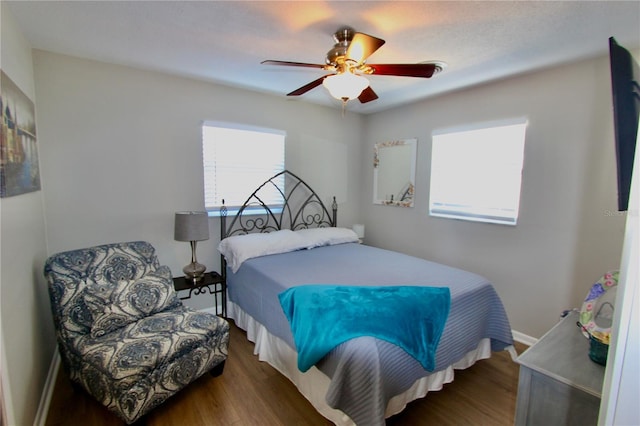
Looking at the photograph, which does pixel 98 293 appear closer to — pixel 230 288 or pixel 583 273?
pixel 230 288

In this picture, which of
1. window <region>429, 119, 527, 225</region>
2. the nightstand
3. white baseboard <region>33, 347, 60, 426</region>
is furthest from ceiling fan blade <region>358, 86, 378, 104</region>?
white baseboard <region>33, 347, 60, 426</region>

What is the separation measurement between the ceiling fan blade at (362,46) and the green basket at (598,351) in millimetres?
1804

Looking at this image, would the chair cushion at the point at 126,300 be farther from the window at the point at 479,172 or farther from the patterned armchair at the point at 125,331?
the window at the point at 479,172

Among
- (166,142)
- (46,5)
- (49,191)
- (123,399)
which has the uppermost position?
(46,5)

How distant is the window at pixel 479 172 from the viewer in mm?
2770

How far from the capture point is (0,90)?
1415 mm

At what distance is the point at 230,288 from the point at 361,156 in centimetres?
256

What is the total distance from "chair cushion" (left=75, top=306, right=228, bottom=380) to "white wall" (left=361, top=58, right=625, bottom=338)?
2588mm

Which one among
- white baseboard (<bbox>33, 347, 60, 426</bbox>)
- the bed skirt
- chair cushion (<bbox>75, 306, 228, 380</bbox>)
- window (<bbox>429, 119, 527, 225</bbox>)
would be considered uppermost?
window (<bbox>429, 119, 527, 225</bbox>)

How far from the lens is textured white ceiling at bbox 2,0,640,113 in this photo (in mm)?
1681

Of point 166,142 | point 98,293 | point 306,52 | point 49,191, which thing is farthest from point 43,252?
point 306,52

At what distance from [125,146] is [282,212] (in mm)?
1732

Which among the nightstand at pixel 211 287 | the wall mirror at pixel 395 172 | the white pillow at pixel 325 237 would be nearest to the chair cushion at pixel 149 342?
the nightstand at pixel 211 287

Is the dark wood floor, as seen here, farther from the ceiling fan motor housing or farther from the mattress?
the ceiling fan motor housing
